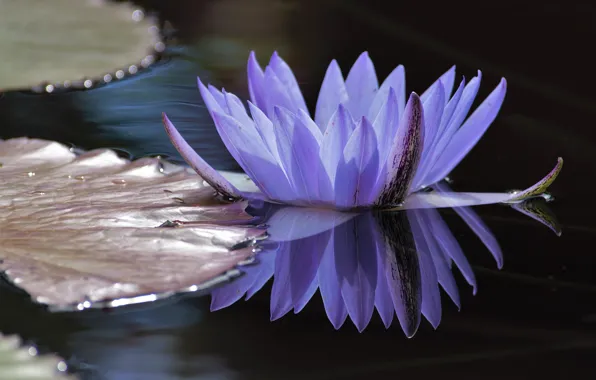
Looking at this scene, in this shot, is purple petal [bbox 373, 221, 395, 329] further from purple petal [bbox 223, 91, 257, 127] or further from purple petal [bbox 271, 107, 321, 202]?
purple petal [bbox 223, 91, 257, 127]

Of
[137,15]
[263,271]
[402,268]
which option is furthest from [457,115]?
[137,15]

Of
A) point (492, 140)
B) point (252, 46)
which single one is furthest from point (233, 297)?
point (252, 46)

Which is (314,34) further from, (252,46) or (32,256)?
(32,256)

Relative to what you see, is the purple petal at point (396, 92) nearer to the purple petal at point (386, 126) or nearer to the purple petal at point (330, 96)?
the purple petal at point (330, 96)

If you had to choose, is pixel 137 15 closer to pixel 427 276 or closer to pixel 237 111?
pixel 237 111

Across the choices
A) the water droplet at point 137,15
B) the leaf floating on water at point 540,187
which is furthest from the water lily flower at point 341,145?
the water droplet at point 137,15

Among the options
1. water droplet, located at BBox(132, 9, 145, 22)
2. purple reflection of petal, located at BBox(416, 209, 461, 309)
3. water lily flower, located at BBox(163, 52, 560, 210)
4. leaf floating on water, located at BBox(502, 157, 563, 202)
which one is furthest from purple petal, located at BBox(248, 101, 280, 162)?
water droplet, located at BBox(132, 9, 145, 22)

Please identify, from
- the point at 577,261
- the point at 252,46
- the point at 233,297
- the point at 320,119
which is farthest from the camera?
the point at 252,46
